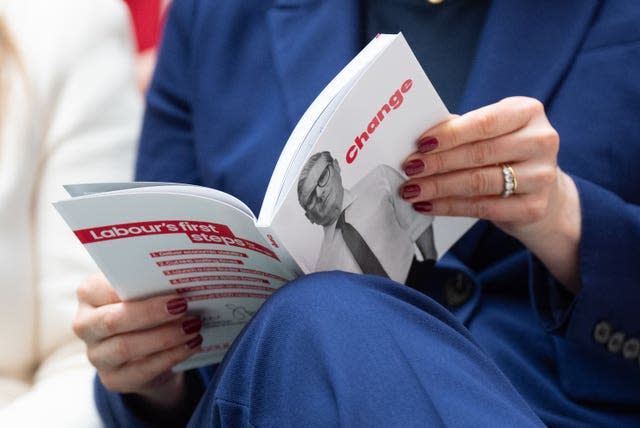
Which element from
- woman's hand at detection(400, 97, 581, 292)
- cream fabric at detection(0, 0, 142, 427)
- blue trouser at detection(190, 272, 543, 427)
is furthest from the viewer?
cream fabric at detection(0, 0, 142, 427)

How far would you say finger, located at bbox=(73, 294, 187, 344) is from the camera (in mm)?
758

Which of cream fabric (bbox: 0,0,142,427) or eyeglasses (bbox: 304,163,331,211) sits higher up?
eyeglasses (bbox: 304,163,331,211)

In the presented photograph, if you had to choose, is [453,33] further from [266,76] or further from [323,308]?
A: [323,308]

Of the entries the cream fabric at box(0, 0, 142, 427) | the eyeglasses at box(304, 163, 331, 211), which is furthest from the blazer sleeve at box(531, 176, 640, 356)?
the cream fabric at box(0, 0, 142, 427)

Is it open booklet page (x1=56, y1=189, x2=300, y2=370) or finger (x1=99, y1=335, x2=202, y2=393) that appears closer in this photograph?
open booklet page (x1=56, y1=189, x2=300, y2=370)

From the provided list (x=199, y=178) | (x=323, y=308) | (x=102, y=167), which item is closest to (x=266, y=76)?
(x=199, y=178)

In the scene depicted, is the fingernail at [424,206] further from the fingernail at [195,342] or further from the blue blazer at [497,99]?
the fingernail at [195,342]

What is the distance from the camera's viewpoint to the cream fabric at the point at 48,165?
3.40 ft

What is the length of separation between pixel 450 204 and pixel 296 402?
22 centimetres

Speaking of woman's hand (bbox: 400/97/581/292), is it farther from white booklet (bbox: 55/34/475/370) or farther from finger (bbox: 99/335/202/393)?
finger (bbox: 99/335/202/393)

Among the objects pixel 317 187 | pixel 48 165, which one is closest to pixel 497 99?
pixel 317 187

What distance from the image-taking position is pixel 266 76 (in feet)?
3.03

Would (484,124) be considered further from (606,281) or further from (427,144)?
(606,281)

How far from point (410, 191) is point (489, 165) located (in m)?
0.06
